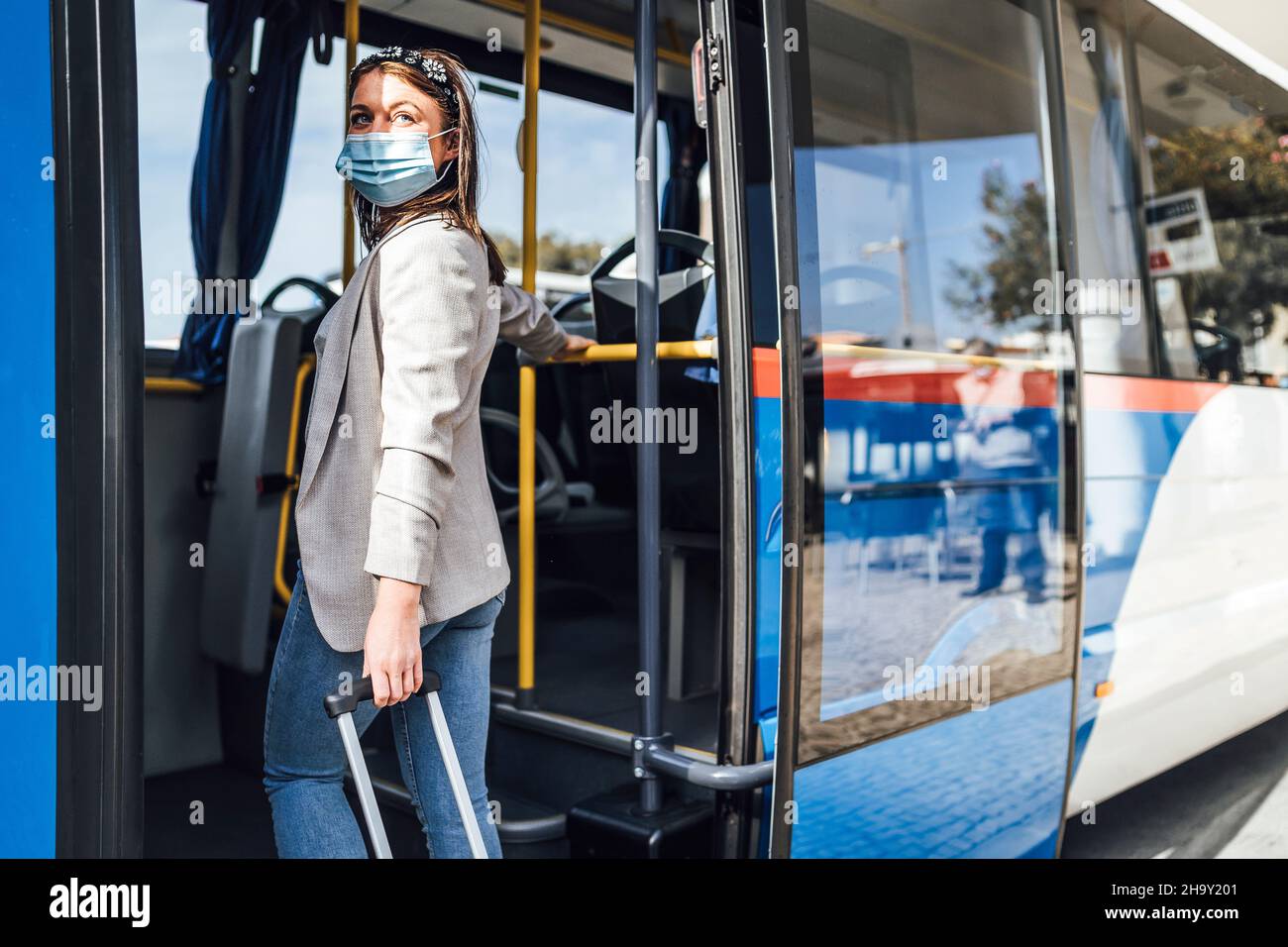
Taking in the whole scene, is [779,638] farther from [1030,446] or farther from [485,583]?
[1030,446]

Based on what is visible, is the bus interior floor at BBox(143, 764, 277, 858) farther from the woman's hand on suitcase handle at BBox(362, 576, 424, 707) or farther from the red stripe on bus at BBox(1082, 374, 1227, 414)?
Result: the red stripe on bus at BBox(1082, 374, 1227, 414)

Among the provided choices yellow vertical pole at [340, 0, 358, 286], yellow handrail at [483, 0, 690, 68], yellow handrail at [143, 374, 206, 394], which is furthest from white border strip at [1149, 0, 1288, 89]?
yellow handrail at [143, 374, 206, 394]

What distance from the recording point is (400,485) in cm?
160

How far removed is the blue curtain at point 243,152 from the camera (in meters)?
3.51

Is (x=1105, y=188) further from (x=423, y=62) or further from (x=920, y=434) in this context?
(x=423, y=62)

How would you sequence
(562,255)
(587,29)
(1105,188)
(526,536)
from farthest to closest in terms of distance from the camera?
(562,255)
(587,29)
(1105,188)
(526,536)

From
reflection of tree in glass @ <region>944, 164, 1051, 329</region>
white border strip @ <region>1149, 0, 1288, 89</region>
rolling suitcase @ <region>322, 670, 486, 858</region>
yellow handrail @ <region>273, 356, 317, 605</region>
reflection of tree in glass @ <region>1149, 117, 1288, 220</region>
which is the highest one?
white border strip @ <region>1149, 0, 1288, 89</region>

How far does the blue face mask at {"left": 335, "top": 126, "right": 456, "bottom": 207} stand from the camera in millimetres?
1807

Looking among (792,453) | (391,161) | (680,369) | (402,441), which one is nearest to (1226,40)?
(680,369)

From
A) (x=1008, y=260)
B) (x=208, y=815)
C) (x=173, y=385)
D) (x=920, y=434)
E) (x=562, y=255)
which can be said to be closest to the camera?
(x=920, y=434)

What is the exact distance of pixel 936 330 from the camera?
8.03 ft

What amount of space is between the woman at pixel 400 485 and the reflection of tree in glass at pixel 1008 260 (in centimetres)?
119

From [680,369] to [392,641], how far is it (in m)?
1.64

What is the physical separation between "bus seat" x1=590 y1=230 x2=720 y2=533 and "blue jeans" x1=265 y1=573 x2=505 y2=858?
113cm
